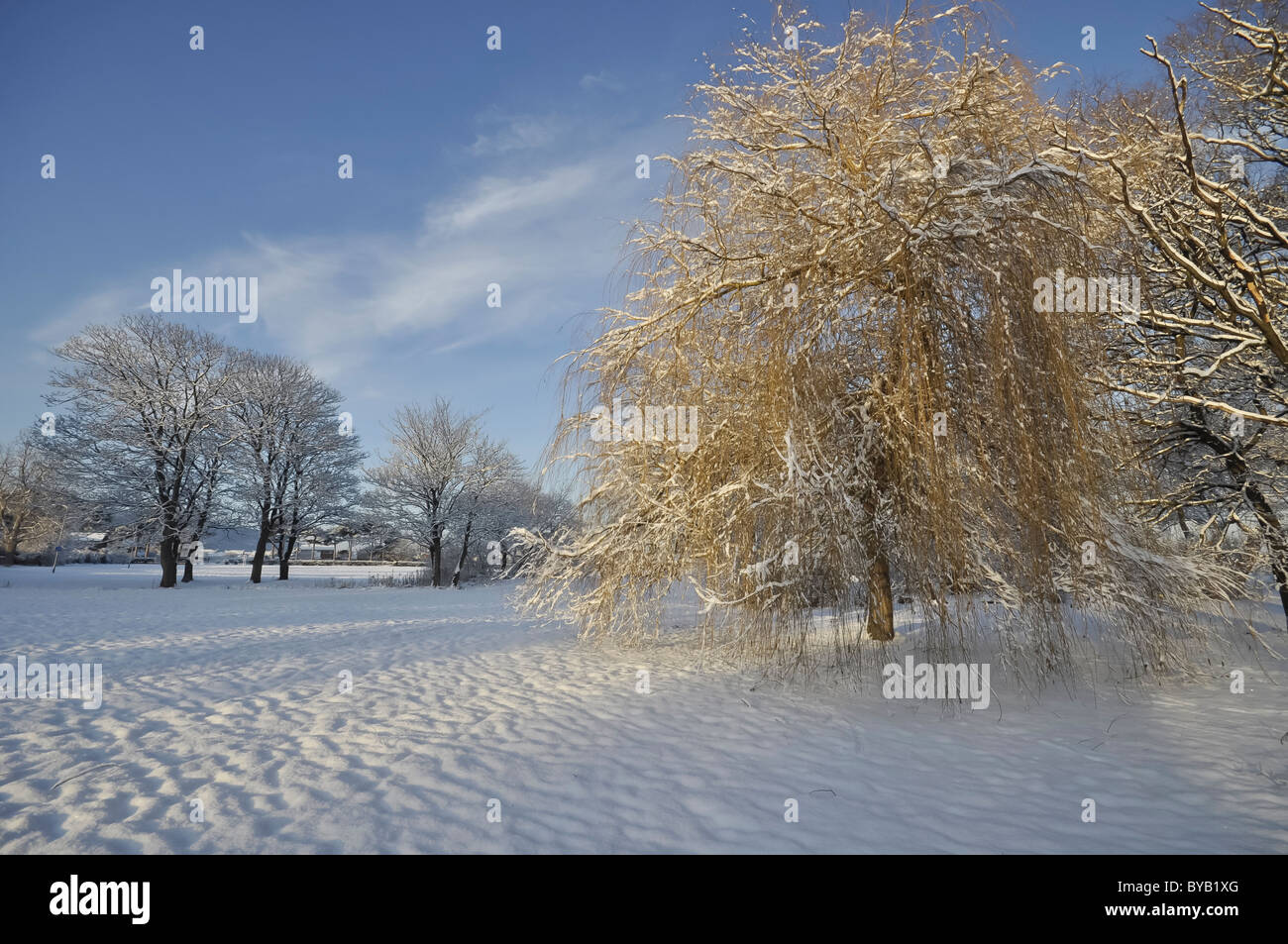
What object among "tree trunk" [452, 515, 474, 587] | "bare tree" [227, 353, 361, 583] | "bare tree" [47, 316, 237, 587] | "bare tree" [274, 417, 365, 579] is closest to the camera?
"bare tree" [47, 316, 237, 587]

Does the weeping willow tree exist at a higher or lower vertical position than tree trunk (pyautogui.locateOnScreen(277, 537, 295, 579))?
higher

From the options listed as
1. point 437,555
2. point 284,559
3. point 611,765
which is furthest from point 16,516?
point 611,765

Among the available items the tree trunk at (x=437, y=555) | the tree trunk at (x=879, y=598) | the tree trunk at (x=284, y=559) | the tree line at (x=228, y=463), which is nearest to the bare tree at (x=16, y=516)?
the tree line at (x=228, y=463)

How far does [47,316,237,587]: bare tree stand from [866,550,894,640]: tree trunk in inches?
952

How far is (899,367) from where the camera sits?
5559 millimetres

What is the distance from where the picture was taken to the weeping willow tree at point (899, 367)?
17.1ft

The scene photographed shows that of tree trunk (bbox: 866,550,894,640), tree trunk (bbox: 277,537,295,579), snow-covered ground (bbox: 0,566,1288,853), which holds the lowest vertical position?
tree trunk (bbox: 277,537,295,579)

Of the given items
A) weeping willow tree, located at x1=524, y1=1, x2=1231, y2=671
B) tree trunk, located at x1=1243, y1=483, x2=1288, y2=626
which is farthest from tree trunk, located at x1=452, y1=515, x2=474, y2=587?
tree trunk, located at x1=1243, y1=483, x2=1288, y2=626

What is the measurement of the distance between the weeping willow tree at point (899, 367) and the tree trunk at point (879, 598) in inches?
1.6

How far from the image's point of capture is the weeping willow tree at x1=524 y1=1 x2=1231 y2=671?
5.23 metres

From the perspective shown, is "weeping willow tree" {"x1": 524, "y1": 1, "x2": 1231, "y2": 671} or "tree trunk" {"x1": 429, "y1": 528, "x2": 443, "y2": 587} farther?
"tree trunk" {"x1": 429, "y1": 528, "x2": 443, "y2": 587}

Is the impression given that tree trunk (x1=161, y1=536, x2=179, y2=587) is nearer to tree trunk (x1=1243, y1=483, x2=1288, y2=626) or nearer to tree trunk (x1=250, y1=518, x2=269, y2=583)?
tree trunk (x1=250, y1=518, x2=269, y2=583)

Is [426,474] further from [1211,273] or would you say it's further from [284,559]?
[1211,273]

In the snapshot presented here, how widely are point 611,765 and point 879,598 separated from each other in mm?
4037
